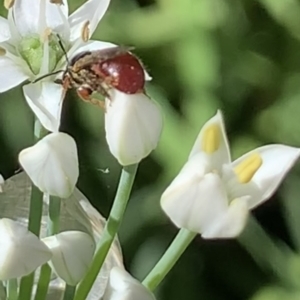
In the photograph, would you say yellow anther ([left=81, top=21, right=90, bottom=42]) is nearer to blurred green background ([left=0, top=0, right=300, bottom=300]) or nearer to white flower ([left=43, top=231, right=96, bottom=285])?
white flower ([left=43, top=231, right=96, bottom=285])

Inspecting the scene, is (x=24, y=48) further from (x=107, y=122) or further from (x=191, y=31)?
(x=191, y=31)

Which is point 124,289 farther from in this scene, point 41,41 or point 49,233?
point 41,41

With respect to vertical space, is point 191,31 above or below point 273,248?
above

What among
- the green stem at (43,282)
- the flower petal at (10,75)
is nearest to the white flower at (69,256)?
the green stem at (43,282)

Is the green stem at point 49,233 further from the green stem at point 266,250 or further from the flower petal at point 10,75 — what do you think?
the green stem at point 266,250

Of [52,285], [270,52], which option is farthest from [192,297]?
[52,285]

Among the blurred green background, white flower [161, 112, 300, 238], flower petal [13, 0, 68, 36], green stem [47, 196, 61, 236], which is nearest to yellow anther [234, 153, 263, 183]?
white flower [161, 112, 300, 238]
